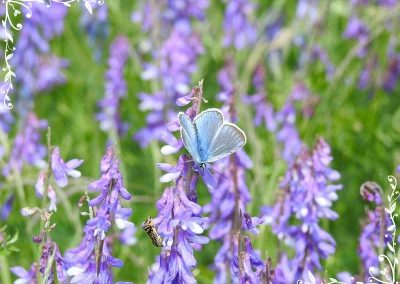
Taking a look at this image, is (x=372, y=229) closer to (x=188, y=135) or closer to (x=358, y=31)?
(x=188, y=135)

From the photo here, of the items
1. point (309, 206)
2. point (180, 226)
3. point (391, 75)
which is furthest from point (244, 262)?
point (391, 75)

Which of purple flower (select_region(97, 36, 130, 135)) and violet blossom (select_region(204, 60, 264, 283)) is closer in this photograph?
violet blossom (select_region(204, 60, 264, 283))

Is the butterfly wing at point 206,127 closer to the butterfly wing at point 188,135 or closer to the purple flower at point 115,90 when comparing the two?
the butterfly wing at point 188,135

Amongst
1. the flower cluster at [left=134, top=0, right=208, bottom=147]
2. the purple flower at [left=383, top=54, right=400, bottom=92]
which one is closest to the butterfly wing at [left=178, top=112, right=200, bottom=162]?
the flower cluster at [left=134, top=0, right=208, bottom=147]

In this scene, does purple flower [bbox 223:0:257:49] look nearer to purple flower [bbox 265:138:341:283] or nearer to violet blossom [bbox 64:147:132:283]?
purple flower [bbox 265:138:341:283]

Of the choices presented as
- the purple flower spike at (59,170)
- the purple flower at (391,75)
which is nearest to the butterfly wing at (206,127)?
the purple flower spike at (59,170)

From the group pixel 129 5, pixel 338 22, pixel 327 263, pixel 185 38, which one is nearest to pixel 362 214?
pixel 327 263
